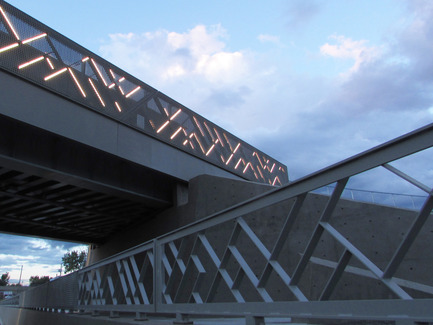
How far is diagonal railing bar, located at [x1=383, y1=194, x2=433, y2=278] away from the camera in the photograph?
2.67 m

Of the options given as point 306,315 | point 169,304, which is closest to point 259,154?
point 169,304

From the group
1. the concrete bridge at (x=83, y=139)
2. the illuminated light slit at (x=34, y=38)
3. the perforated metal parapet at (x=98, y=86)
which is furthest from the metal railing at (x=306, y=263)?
the illuminated light slit at (x=34, y=38)

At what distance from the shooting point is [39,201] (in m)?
14.4

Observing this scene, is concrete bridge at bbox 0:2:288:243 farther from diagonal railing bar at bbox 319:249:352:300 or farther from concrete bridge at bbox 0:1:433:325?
diagonal railing bar at bbox 319:249:352:300

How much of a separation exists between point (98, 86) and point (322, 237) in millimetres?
10092

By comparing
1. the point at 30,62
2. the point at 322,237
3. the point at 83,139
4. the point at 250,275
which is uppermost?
the point at 30,62

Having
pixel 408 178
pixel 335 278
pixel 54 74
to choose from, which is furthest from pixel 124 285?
pixel 54 74

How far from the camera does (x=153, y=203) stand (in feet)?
50.6

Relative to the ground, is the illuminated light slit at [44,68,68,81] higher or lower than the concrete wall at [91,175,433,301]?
higher

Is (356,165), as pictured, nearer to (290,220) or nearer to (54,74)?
(290,220)

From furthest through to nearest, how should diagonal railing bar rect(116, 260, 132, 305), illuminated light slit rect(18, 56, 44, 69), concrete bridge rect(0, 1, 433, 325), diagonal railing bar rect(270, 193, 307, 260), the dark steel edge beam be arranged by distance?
1. the dark steel edge beam
2. illuminated light slit rect(18, 56, 44, 69)
3. diagonal railing bar rect(116, 260, 132, 305)
4. concrete bridge rect(0, 1, 433, 325)
5. diagonal railing bar rect(270, 193, 307, 260)

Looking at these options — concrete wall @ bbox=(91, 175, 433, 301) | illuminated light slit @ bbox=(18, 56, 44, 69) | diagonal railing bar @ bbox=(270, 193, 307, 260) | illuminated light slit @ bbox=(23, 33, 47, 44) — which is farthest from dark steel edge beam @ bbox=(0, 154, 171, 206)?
diagonal railing bar @ bbox=(270, 193, 307, 260)

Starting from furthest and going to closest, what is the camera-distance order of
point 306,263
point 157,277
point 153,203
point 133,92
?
point 153,203 < point 133,92 < point 157,277 < point 306,263

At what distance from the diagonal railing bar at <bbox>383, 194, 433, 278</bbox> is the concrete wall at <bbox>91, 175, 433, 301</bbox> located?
24.3 ft
